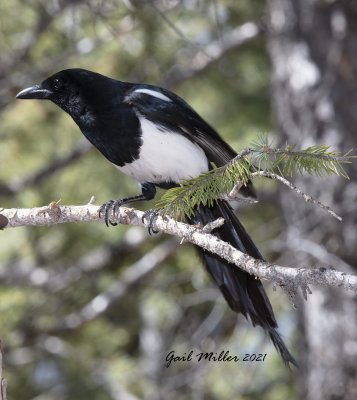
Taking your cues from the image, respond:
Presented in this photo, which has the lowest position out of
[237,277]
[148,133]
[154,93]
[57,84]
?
[237,277]

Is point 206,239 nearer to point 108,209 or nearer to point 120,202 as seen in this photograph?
point 108,209

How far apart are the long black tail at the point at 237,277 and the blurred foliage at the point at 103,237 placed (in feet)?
4.41

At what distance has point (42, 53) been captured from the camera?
5688 millimetres

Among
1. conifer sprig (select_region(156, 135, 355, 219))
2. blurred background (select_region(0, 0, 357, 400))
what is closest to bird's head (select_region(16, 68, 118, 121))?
blurred background (select_region(0, 0, 357, 400))

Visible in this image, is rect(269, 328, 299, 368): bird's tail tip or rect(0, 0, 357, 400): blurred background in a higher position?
rect(0, 0, 357, 400): blurred background

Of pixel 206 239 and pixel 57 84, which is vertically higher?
pixel 57 84

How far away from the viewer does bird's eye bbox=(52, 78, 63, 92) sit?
11.4ft

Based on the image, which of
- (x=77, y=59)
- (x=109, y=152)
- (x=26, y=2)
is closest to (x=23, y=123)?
(x=77, y=59)

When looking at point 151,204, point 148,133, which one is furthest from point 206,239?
point 151,204

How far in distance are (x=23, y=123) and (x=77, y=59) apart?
77 cm

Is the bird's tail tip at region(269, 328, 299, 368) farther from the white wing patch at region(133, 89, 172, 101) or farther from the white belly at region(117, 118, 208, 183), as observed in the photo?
the white wing patch at region(133, 89, 172, 101)

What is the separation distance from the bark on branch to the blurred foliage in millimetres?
1985

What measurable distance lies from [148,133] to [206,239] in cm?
121

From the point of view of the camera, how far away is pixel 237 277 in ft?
9.92
